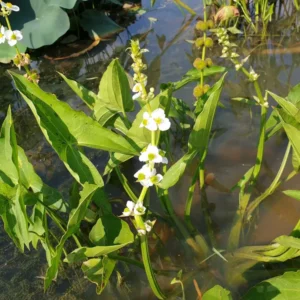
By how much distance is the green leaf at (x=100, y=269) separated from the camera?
40.0 inches

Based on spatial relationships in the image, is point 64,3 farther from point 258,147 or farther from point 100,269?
point 100,269

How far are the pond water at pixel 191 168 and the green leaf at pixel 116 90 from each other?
1.49 ft

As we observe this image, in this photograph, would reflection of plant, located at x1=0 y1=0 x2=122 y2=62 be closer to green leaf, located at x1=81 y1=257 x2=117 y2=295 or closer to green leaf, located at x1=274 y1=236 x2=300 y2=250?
green leaf, located at x1=81 y1=257 x2=117 y2=295

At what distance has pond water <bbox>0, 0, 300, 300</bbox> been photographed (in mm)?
1258

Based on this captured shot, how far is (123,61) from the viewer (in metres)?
2.54

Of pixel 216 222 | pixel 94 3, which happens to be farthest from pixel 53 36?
pixel 216 222

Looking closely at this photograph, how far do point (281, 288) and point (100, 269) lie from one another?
0.43 meters

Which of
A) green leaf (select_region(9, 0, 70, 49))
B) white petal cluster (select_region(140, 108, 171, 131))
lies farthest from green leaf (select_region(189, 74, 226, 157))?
green leaf (select_region(9, 0, 70, 49))

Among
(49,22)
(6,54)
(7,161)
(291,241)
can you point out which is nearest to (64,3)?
(49,22)

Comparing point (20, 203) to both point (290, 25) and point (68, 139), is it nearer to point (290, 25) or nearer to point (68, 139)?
point (68, 139)

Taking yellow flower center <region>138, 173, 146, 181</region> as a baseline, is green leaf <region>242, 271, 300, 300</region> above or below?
below

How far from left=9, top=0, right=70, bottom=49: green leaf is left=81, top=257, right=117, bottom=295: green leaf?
176 centimetres

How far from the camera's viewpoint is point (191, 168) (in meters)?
1.62

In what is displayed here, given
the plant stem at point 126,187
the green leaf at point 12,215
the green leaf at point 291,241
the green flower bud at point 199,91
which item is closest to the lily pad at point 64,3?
the green flower bud at point 199,91
